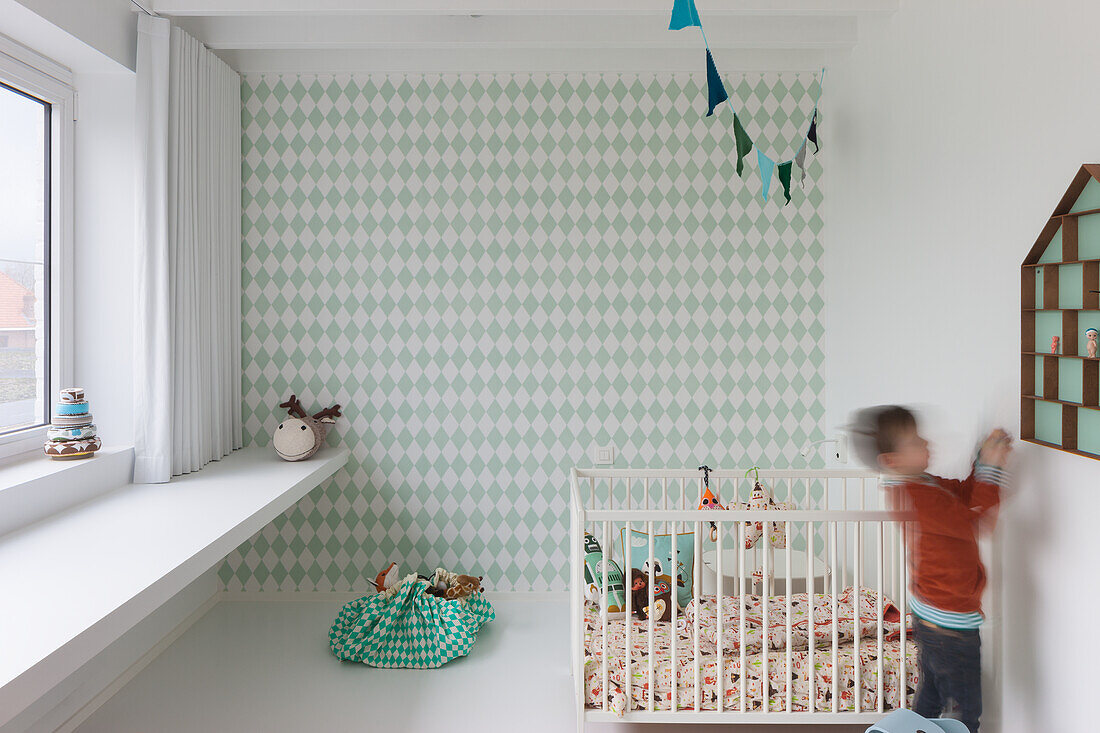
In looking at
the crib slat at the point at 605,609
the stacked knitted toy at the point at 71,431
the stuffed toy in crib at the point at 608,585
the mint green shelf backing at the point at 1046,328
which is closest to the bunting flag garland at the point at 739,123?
the mint green shelf backing at the point at 1046,328

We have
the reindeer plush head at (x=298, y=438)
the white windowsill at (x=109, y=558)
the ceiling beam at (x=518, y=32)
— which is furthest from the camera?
the reindeer plush head at (x=298, y=438)

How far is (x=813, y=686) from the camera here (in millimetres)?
2213

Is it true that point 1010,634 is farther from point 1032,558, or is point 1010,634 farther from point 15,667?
point 15,667

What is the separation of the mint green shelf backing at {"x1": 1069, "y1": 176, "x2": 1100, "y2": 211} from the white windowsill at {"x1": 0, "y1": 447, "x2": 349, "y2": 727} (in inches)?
92.2

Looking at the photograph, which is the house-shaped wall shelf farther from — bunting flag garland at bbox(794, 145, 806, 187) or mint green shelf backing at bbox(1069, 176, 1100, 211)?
bunting flag garland at bbox(794, 145, 806, 187)

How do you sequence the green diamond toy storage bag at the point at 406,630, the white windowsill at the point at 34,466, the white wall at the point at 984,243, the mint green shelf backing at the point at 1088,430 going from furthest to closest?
1. the green diamond toy storage bag at the point at 406,630
2. the white windowsill at the point at 34,466
3. the white wall at the point at 984,243
4. the mint green shelf backing at the point at 1088,430

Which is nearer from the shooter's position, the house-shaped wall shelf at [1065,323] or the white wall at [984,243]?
the house-shaped wall shelf at [1065,323]

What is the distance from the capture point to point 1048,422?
189cm

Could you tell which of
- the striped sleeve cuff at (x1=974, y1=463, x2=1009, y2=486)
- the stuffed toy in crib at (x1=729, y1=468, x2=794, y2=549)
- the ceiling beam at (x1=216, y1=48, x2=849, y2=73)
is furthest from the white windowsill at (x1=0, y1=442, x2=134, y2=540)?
the striped sleeve cuff at (x1=974, y1=463, x2=1009, y2=486)

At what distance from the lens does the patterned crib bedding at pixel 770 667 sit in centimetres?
224

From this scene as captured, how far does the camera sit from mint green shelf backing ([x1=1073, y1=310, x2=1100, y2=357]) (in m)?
1.74

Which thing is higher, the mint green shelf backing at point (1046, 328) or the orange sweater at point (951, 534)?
the mint green shelf backing at point (1046, 328)

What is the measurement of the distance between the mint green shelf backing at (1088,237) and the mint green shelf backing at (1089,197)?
0.02 meters

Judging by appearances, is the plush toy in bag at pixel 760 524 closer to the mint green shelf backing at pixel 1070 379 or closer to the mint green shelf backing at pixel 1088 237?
the mint green shelf backing at pixel 1070 379
